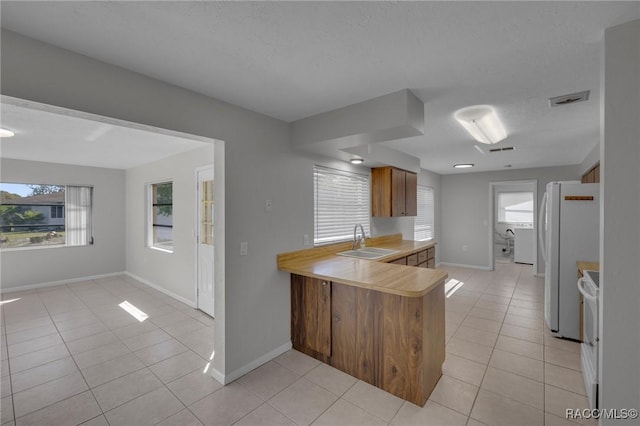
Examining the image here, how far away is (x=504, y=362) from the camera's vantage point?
8.49 feet

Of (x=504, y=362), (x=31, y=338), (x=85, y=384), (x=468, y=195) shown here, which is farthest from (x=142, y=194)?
(x=468, y=195)

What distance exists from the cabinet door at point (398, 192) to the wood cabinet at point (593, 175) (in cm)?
262

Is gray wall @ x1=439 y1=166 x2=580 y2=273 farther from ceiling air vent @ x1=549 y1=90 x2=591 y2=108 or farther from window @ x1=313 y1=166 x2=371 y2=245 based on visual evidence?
ceiling air vent @ x1=549 y1=90 x2=591 y2=108

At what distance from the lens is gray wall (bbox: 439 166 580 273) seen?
21.2 feet

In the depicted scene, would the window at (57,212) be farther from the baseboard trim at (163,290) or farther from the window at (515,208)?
the window at (515,208)

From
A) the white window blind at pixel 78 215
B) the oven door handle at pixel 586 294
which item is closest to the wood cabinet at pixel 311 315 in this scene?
the oven door handle at pixel 586 294

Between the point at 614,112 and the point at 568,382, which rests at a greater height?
the point at 614,112

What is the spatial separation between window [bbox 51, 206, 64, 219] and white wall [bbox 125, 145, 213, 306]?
1.18 m

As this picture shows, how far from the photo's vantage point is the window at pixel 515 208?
8.23 m

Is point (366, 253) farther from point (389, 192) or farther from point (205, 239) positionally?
point (205, 239)

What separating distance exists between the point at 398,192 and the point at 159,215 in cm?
468

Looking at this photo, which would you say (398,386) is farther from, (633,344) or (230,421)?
(633,344)

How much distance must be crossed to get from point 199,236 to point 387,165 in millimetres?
3036

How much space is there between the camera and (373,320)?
2287 mm
